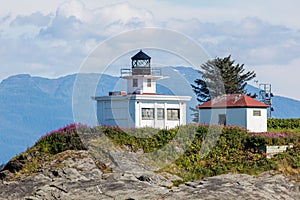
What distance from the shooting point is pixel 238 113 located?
133 feet

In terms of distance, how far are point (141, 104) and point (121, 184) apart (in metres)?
17.6

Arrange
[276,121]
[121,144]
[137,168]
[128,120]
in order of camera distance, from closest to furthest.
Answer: [137,168] → [121,144] → [128,120] → [276,121]

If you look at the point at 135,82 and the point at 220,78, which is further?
the point at 220,78

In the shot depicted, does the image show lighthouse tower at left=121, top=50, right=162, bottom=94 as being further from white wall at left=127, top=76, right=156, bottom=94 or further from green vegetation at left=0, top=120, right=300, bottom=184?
green vegetation at left=0, top=120, right=300, bottom=184

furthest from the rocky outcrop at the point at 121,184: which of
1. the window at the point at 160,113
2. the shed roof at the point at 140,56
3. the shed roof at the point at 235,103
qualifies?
the shed roof at the point at 140,56

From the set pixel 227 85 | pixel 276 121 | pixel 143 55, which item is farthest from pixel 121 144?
pixel 227 85

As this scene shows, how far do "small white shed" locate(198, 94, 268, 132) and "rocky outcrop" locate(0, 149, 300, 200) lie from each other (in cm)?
1238

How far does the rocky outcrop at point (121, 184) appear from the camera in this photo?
23594mm

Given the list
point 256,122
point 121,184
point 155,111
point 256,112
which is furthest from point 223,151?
point 155,111

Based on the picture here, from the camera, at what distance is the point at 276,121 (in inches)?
1779

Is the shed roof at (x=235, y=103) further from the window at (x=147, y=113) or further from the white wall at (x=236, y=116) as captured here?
the window at (x=147, y=113)

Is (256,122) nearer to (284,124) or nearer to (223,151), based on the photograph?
(284,124)

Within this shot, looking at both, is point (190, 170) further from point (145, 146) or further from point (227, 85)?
point (227, 85)

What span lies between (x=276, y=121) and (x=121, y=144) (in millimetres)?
17119
